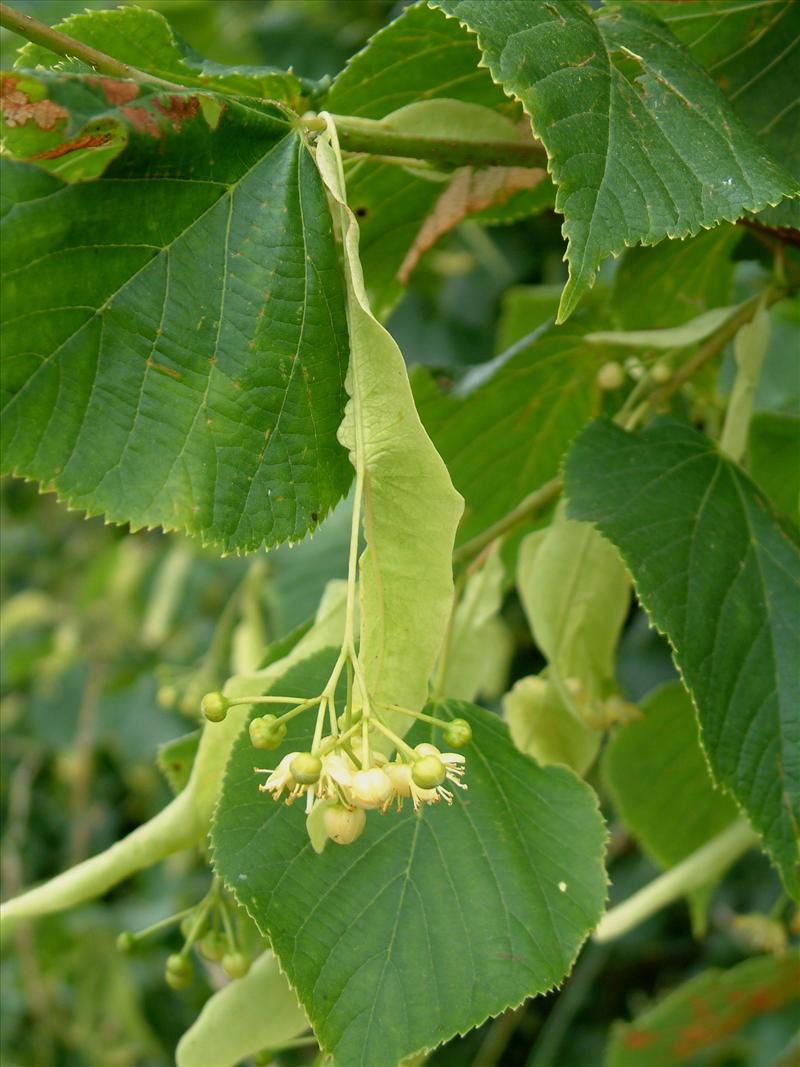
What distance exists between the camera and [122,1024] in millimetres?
2652

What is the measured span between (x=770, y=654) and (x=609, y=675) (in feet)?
0.68

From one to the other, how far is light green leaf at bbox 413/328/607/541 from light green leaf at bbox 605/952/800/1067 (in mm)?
894

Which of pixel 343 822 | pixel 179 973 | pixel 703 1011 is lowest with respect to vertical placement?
pixel 703 1011

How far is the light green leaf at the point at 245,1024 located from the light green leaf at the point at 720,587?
433 mm

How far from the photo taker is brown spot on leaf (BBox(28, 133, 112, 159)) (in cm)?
78

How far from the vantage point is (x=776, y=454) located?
143cm

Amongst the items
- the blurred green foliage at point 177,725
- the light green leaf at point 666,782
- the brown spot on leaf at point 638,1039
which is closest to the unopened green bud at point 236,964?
the light green leaf at point 666,782

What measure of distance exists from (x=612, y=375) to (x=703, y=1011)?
1148 millimetres

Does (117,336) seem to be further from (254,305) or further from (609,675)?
(609,675)

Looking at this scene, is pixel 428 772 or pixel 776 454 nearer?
pixel 428 772

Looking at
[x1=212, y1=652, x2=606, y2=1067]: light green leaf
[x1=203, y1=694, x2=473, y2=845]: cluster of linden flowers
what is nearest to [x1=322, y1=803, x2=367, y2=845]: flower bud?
[x1=203, y1=694, x2=473, y2=845]: cluster of linden flowers

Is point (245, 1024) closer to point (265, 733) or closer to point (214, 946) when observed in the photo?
point (214, 946)

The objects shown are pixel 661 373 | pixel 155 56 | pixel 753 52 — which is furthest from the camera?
pixel 661 373

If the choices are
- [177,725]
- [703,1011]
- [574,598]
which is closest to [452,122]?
[574,598]
